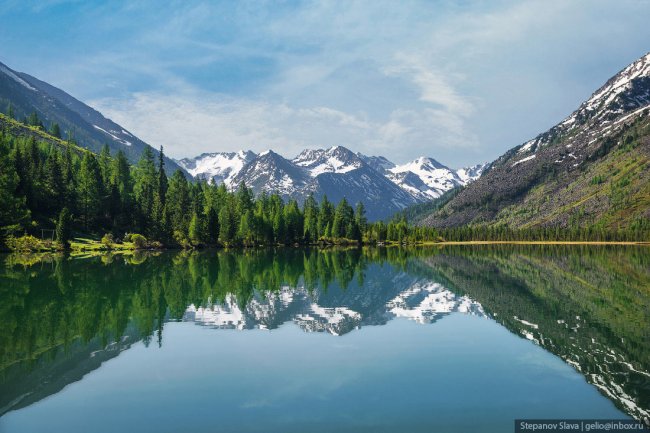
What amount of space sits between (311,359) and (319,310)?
1565 centimetres

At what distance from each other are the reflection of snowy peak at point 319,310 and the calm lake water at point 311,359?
0.77ft

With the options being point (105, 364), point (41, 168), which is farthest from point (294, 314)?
point (41, 168)

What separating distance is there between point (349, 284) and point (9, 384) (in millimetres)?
44025

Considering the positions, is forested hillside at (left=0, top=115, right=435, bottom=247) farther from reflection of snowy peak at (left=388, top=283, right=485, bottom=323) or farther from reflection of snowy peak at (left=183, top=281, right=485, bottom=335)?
reflection of snowy peak at (left=388, top=283, right=485, bottom=323)

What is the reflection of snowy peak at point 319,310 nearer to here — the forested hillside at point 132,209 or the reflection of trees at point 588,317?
the reflection of trees at point 588,317

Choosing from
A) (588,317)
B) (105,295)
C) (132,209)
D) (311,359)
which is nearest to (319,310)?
(311,359)

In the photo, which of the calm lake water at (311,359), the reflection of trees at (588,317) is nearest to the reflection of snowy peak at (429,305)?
the calm lake water at (311,359)

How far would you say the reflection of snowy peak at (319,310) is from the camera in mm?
35119

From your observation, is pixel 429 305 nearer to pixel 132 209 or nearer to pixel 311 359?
pixel 311 359

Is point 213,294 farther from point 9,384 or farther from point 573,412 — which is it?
point 573,412

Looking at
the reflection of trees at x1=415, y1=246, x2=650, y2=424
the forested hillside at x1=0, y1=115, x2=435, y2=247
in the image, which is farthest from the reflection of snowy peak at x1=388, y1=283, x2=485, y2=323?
the forested hillside at x1=0, y1=115, x2=435, y2=247

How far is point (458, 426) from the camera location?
1598cm

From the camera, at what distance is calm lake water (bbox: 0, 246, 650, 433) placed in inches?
674

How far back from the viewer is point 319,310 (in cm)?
4075
